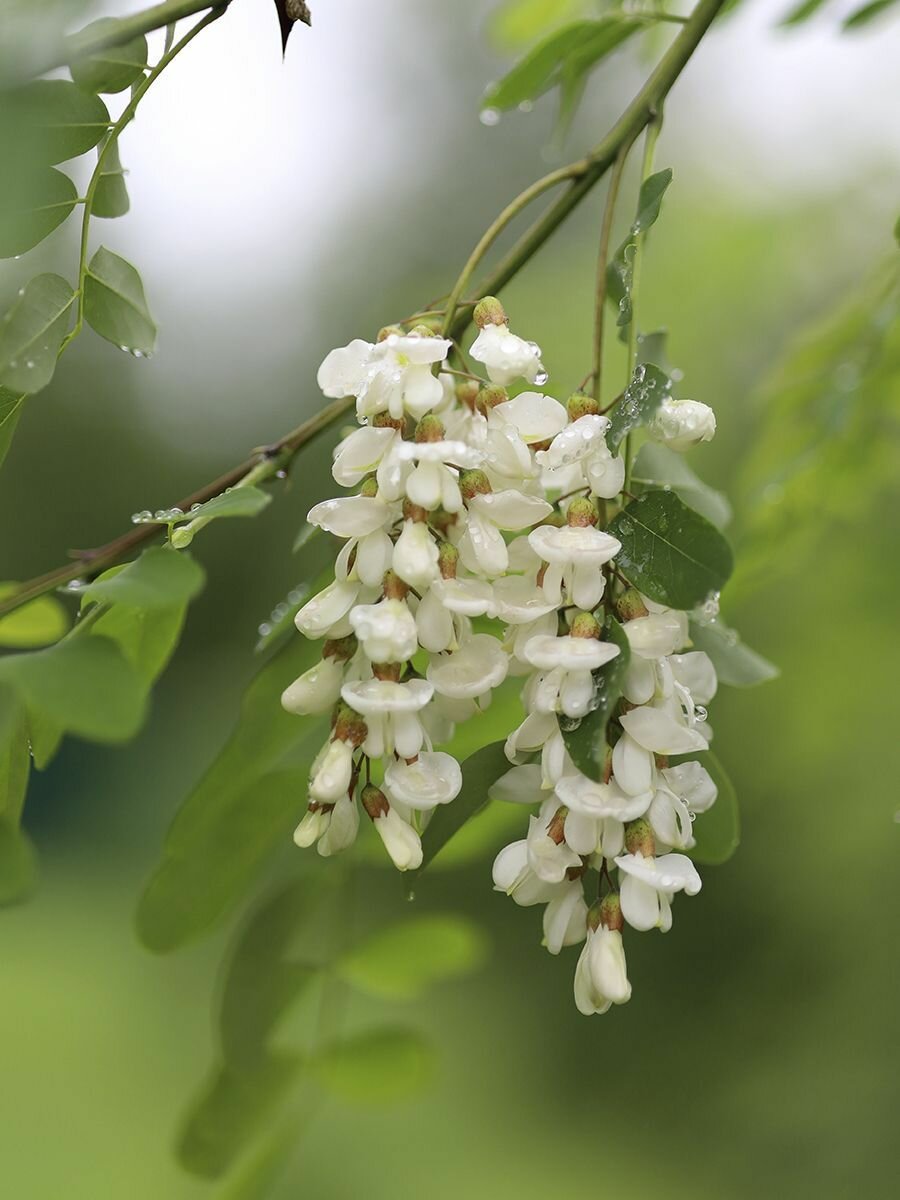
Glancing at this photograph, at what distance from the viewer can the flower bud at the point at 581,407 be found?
0.40 metres

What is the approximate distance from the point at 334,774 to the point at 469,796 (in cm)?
8

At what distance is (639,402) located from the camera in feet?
1.25

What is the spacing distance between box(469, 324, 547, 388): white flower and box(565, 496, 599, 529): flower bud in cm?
5

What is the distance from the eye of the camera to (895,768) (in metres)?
1.54

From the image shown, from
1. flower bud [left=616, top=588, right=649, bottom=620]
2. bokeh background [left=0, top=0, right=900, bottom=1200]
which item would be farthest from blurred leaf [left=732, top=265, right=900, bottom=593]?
flower bud [left=616, top=588, right=649, bottom=620]

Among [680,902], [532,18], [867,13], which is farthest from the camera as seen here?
[680,902]

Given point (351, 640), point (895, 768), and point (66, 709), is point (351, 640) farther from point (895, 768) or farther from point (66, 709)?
point (895, 768)

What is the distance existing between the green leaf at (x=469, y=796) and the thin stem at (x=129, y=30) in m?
0.28

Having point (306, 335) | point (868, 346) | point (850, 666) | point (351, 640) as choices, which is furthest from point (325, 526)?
point (306, 335)

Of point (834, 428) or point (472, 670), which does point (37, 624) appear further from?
point (834, 428)

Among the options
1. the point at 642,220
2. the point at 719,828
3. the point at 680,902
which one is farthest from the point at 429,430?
the point at 680,902

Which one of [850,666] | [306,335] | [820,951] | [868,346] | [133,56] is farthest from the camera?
[306,335]

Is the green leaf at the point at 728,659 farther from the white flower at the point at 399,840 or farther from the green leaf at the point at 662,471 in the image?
the white flower at the point at 399,840

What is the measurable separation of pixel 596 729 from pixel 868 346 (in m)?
0.52
